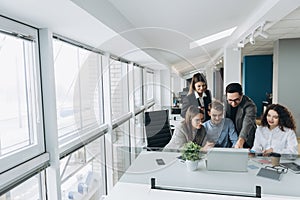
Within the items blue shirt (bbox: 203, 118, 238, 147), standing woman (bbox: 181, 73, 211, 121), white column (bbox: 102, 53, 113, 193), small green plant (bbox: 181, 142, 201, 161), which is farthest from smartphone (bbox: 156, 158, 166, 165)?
white column (bbox: 102, 53, 113, 193)

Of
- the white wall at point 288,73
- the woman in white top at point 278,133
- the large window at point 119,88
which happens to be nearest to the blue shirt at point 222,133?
the woman in white top at point 278,133

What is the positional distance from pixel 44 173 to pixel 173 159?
3.92 ft

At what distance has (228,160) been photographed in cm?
199

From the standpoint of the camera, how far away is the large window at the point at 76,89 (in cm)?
238

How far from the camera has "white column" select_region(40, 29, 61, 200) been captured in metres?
1.90

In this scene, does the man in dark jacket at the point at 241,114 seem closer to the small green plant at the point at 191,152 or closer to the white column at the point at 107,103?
the small green plant at the point at 191,152

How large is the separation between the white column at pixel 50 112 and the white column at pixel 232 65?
176 inches

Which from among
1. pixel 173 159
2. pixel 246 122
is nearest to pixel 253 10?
pixel 246 122

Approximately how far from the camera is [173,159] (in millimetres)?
2342

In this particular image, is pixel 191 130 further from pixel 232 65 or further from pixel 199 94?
pixel 232 65

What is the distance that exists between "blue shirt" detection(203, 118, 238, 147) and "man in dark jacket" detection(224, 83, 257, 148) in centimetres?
6

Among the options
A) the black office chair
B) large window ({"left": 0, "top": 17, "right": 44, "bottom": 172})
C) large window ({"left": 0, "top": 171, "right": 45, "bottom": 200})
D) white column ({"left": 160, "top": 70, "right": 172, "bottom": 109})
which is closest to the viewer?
large window ({"left": 0, "top": 17, "right": 44, "bottom": 172})

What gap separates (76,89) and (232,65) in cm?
403

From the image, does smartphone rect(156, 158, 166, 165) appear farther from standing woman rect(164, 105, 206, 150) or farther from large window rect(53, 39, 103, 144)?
large window rect(53, 39, 103, 144)
